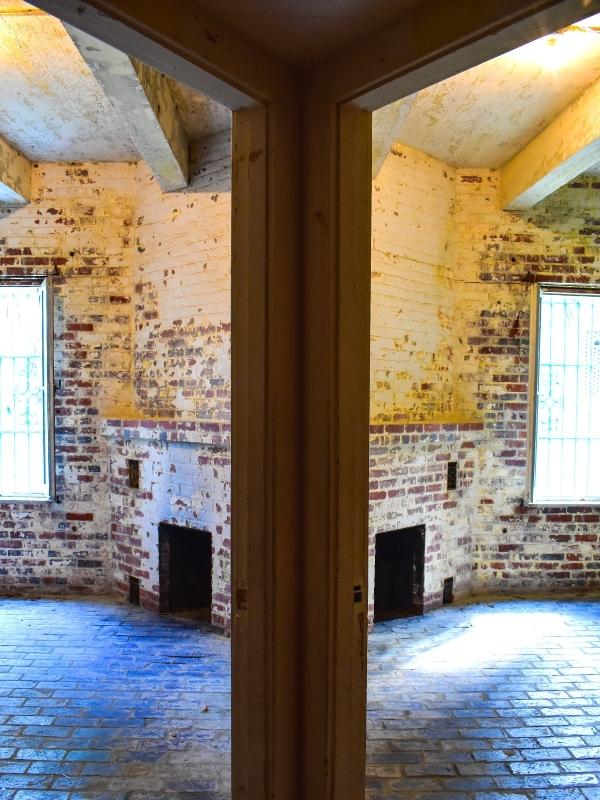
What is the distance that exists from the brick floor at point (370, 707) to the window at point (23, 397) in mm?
1018

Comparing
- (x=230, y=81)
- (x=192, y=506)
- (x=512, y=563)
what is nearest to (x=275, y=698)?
(x=230, y=81)

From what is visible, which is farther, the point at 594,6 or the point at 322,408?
the point at 322,408

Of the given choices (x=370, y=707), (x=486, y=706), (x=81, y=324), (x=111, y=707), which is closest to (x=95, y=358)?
(x=81, y=324)

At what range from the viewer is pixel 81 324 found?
13.3ft

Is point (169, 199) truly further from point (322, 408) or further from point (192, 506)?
point (322, 408)

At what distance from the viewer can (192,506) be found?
3.55 metres

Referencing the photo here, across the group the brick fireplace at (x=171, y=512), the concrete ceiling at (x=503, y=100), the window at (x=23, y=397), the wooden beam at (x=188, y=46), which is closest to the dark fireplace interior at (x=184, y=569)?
the brick fireplace at (x=171, y=512)

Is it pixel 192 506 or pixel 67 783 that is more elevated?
pixel 192 506

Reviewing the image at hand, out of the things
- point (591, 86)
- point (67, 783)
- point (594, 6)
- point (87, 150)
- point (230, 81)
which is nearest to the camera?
point (594, 6)

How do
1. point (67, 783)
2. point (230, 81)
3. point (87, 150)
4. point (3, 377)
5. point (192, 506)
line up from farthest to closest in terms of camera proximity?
1. point (3, 377)
2. point (87, 150)
3. point (192, 506)
4. point (67, 783)
5. point (230, 81)

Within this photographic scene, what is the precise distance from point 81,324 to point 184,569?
2084 millimetres

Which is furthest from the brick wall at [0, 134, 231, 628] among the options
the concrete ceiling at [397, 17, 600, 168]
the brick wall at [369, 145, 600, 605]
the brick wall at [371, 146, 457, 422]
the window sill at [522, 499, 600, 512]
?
the window sill at [522, 499, 600, 512]

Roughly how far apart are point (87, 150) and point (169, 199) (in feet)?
2.49

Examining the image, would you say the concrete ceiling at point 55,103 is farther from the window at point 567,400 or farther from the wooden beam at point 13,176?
the window at point 567,400
